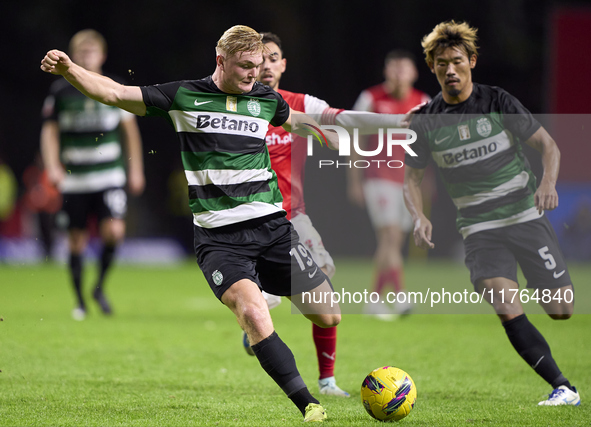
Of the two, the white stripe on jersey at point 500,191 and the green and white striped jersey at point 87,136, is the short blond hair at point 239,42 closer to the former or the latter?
the white stripe on jersey at point 500,191

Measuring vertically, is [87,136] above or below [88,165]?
above

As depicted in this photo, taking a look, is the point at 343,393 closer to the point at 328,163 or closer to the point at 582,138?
the point at 328,163

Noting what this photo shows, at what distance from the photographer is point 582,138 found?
13789 mm

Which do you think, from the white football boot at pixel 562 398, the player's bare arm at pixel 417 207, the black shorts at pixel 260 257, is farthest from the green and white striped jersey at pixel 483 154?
the black shorts at pixel 260 257

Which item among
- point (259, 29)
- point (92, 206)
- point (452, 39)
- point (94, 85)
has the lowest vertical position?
point (92, 206)

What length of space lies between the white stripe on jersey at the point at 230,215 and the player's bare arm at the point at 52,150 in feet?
15.2

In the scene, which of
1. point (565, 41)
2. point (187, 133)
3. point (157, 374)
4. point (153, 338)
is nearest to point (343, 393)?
point (157, 374)

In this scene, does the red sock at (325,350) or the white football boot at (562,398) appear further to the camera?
the red sock at (325,350)

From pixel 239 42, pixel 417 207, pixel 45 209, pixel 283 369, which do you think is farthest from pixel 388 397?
pixel 45 209

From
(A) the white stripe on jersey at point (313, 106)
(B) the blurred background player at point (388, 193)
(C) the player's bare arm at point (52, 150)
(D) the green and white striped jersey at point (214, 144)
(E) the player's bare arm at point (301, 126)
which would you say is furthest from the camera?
(B) the blurred background player at point (388, 193)

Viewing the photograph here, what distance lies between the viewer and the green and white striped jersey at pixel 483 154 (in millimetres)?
5145

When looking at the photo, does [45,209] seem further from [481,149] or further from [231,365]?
[481,149]

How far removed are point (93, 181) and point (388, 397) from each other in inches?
216

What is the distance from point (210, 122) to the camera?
445cm
